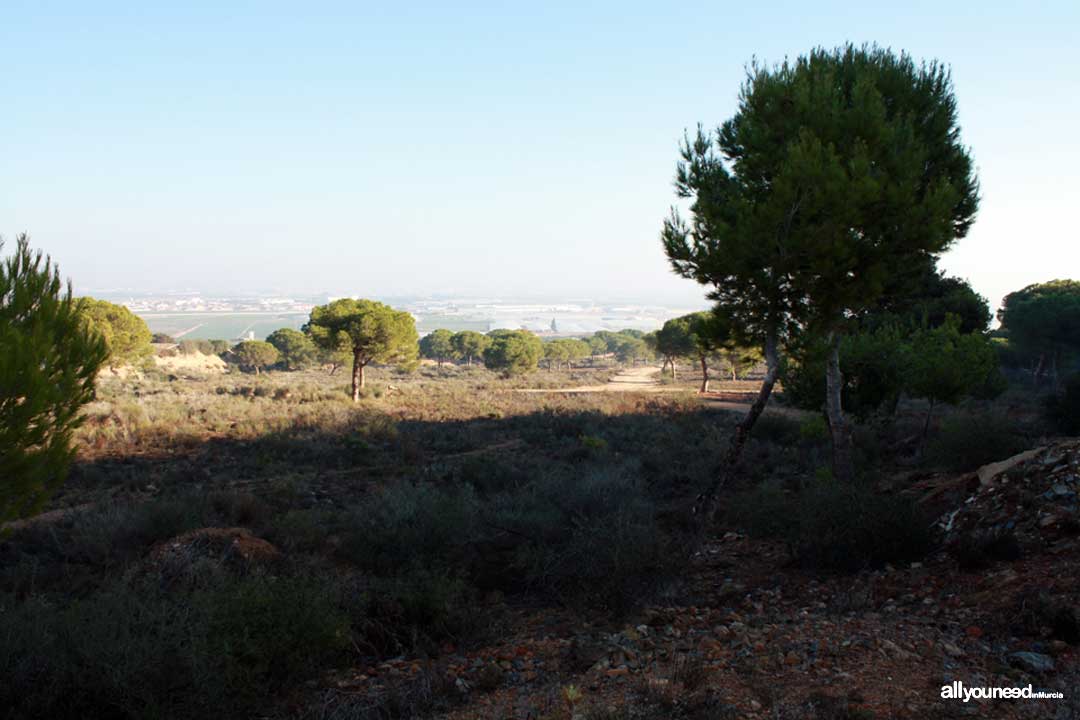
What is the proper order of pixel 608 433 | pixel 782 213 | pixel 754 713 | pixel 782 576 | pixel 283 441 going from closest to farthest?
1. pixel 754 713
2. pixel 782 576
3. pixel 782 213
4. pixel 283 441
5. pixel 608 433

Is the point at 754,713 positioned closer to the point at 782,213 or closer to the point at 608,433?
the point at 782,213

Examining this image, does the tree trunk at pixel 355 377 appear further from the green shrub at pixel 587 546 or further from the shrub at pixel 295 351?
the shrub at pixel 295 351

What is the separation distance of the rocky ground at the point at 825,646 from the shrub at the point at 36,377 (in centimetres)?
320

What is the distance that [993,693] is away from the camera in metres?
3.80

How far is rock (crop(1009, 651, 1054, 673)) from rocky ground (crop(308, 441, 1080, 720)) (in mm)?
14

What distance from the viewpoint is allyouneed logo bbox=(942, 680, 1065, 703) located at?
375cm

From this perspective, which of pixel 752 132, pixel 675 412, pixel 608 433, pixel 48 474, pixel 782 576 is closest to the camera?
pixel 48 474

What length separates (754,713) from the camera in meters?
3.69

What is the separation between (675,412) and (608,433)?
314 inches

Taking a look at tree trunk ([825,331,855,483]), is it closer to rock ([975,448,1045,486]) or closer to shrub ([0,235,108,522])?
rock ([975,448,1045,486])

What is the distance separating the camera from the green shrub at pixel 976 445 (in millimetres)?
10945

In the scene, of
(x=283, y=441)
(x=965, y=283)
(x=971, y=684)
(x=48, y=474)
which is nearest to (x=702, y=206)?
(x=971, y=684)

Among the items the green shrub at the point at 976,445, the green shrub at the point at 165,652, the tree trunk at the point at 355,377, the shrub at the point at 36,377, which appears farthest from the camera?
the tree trunk at the point at 355,377

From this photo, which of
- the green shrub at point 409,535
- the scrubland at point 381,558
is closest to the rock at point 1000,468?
the scrubland at point 381,558
